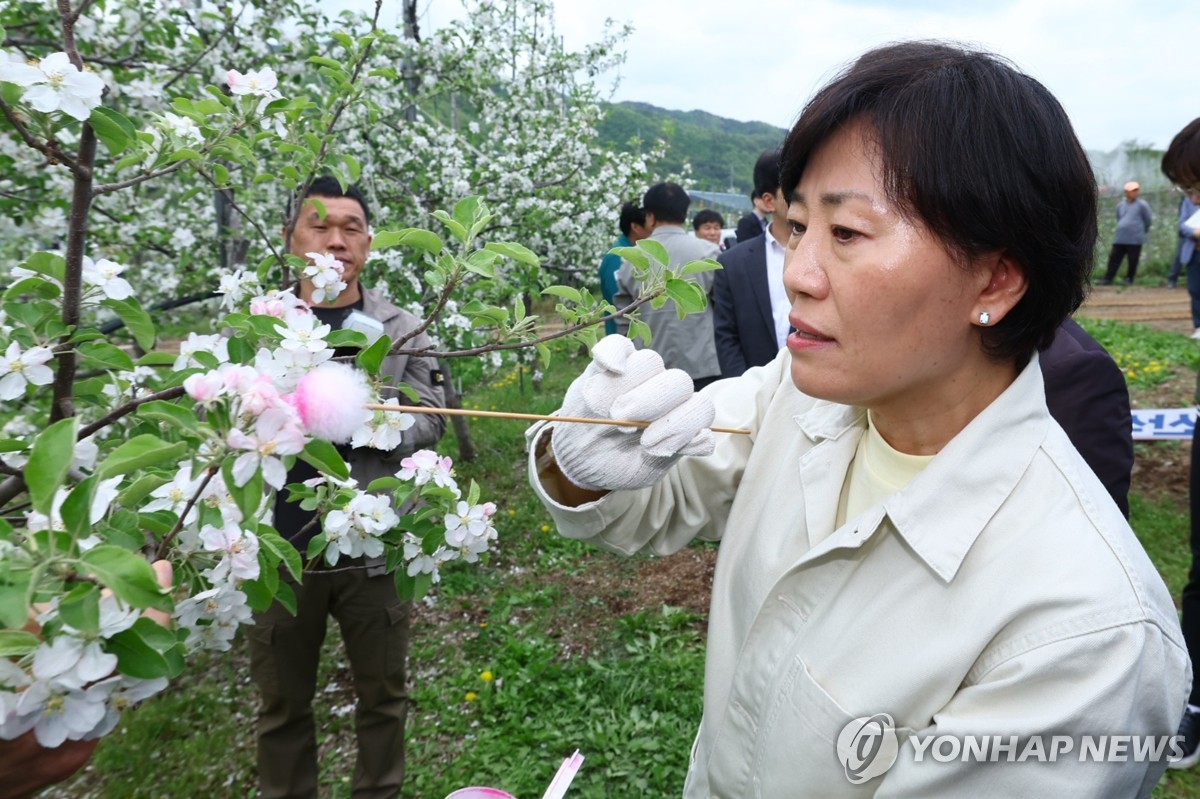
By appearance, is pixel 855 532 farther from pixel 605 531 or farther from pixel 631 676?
pixel 631 676

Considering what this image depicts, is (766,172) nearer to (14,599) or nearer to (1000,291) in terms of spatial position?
(1000,291)

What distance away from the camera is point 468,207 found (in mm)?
1323

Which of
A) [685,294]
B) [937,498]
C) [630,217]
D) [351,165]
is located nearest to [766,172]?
[630,217]

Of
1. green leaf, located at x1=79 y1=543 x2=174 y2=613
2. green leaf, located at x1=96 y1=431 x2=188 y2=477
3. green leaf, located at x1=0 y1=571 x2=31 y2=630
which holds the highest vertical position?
green leaf, located at x1=96 y1=431 x2=188 y2=477

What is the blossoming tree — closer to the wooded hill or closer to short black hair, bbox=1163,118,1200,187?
short black hair, bbox=1163,118,1200,187

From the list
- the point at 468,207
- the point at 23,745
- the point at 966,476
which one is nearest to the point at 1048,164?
the point at 966,476

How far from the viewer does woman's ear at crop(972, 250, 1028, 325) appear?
3.76 ft

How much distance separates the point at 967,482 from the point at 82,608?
3.79 feet

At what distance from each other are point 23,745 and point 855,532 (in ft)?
3.94

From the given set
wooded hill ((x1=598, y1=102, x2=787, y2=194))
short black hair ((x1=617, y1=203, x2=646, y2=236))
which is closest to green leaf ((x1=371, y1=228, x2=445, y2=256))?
short black hair ((x1=617, y1=203, x2=646, y2=236))

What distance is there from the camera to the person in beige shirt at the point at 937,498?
960mm

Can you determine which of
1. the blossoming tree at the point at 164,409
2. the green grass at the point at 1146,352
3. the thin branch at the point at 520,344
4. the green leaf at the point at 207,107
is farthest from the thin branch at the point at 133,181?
the green grass at the point at 1146,352

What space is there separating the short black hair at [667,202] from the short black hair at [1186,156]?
9.04 feet

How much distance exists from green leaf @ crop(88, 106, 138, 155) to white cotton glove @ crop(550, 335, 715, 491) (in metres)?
0.85
